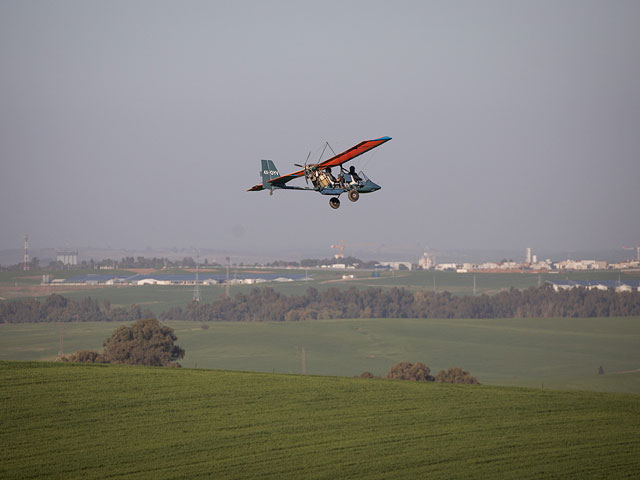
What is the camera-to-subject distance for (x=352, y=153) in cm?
2497

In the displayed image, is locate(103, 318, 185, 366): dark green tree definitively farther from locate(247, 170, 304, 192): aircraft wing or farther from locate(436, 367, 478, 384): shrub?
locate(247, 170, 304, 192): aircraft wing

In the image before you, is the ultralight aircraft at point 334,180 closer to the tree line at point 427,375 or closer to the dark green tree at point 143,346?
the tree line at point 427,375

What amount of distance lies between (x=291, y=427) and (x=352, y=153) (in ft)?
111

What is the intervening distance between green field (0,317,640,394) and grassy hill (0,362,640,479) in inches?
2706

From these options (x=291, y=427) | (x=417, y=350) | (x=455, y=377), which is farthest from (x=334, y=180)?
(x=417, y=350)

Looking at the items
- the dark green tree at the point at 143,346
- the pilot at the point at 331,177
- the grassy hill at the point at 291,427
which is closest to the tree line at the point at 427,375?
the dark green tree at the point at 143,346

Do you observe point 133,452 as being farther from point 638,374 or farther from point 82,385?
point 638,374

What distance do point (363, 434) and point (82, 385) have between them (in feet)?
79.8

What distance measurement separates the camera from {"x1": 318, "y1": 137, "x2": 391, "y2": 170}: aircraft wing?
24406 millimetres

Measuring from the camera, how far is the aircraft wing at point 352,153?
80.1 feet

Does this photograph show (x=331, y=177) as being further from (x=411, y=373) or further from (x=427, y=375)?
(x=427, y=375)

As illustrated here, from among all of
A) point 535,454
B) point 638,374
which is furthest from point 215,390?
point 638,374

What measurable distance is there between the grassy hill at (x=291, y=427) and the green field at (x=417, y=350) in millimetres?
68744

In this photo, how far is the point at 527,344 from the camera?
178 meters
